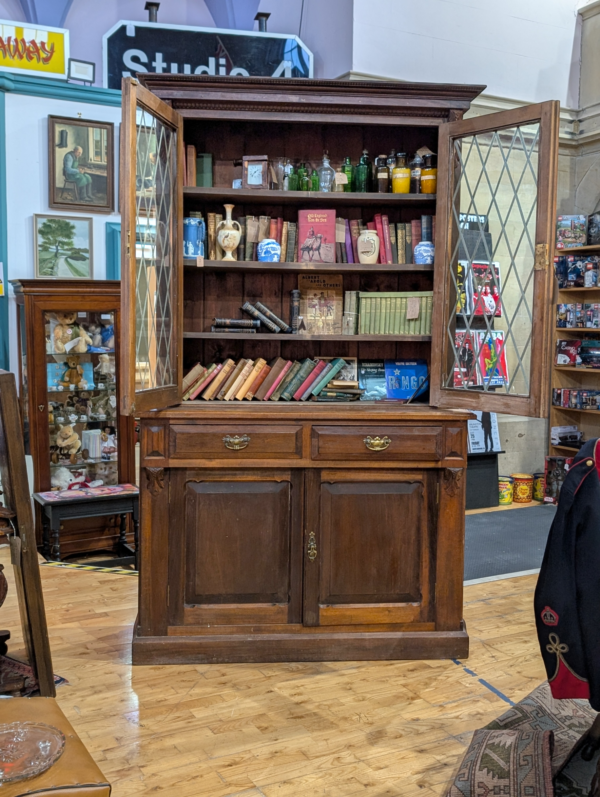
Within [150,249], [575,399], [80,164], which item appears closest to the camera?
[150,249]

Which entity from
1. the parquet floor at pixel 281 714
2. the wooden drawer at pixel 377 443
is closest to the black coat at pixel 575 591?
the parquet floor at pixel 281 714

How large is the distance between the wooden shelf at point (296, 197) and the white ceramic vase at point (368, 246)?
0.48 feet

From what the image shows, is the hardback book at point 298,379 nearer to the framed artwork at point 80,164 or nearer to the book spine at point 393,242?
the book spine at point 393,242

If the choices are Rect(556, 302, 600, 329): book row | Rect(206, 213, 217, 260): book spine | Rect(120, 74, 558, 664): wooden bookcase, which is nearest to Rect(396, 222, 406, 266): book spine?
Rect(120, 74, 558, 664): wooden bookcase

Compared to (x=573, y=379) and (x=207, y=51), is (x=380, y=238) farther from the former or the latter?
(x=573, y=379)

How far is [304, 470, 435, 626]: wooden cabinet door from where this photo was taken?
10.6 ft

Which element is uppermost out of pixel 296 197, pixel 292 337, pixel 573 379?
pixel 296 197

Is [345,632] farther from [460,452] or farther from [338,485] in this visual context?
[460,452]

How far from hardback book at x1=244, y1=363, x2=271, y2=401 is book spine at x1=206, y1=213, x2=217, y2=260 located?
1.83ft

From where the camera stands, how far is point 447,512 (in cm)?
324

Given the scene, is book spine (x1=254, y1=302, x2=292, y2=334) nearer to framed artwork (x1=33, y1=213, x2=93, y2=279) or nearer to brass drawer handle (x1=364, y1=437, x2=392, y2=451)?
brass drawer handle (x1=364, y1=437, x2=392, y2=451)

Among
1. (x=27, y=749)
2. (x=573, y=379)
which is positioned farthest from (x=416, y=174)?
(x=573, y=379)

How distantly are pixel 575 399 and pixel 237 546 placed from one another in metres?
4.02

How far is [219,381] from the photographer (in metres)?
3.54
